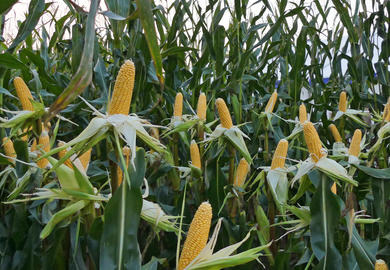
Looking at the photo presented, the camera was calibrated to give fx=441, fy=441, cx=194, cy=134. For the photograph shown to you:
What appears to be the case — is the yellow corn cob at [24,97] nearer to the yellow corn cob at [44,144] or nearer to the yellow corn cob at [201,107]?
the yellow corn cob at [44,144]

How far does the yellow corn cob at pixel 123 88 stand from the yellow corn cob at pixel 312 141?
21.5 inches

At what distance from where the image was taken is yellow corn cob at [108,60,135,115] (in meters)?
0.86

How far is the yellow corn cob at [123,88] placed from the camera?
0.86m

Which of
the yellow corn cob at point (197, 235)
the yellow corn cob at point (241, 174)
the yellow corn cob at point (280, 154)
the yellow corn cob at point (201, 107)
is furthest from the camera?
the yellow corn cob at point (201, 107)

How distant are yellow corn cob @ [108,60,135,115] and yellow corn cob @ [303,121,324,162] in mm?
547

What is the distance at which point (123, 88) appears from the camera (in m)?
0.86

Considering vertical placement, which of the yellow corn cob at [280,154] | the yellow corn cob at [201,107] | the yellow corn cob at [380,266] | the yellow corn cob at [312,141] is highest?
the yellow corn cob at [201,107]

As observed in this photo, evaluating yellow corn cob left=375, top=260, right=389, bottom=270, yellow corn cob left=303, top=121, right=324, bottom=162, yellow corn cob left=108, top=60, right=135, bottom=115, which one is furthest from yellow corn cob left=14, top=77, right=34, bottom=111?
yellow corn cob left=375, top=260, right=389, bottom=270

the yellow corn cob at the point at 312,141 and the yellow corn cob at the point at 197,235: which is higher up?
the yellow corn cob at the point at 312,141

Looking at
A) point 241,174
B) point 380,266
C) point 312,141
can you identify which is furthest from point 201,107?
point 380,266

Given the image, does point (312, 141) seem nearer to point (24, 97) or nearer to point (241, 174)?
point (241, 174)

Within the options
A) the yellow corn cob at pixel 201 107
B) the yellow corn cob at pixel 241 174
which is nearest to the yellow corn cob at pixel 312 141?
the yellow corn cob at pixel 241 174

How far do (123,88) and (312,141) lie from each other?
1.99ft

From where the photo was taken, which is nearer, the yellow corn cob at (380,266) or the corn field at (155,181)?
the corn field at (155,181)
